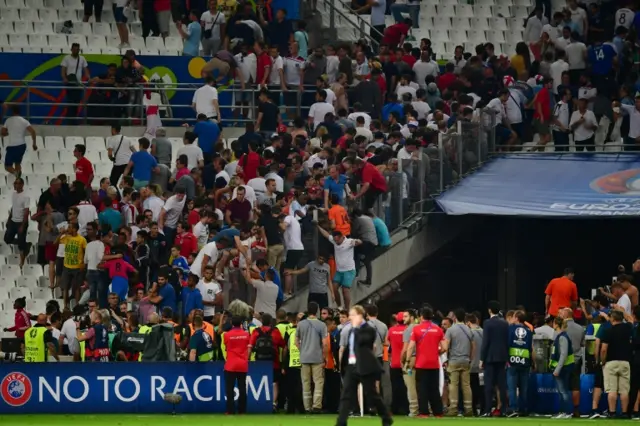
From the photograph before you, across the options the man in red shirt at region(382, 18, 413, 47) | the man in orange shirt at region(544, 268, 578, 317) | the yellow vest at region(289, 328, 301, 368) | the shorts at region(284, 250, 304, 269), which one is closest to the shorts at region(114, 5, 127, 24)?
the man in red shirt at region(382, 18, 413, 47)

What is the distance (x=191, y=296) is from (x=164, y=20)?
12254 millimetres

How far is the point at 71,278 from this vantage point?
1335 inches

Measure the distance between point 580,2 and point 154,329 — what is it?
16.9 m

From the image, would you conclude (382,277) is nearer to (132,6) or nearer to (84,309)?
(84,309)

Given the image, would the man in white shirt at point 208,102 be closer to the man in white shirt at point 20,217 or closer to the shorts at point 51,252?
the man in white shirt at point 20,217

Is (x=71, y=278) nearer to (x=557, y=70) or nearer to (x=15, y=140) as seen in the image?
(x=15, y=140)

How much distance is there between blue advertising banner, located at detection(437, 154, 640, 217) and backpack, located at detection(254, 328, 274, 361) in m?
6.37

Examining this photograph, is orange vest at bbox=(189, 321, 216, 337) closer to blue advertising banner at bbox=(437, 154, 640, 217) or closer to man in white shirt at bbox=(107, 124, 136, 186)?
blue advertising banner at bbox=(437, 154, 640, 217)

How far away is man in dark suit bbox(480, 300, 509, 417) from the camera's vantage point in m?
29.6

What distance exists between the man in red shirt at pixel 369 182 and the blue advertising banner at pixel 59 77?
608cm

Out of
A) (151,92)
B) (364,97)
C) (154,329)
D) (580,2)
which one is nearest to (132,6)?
(151,92)

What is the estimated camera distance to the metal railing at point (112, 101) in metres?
39.6

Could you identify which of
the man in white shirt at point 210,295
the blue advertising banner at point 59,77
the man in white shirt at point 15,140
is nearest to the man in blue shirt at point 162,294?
the man in white shirt at point 210,295

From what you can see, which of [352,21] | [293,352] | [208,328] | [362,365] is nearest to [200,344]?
[208,328]
